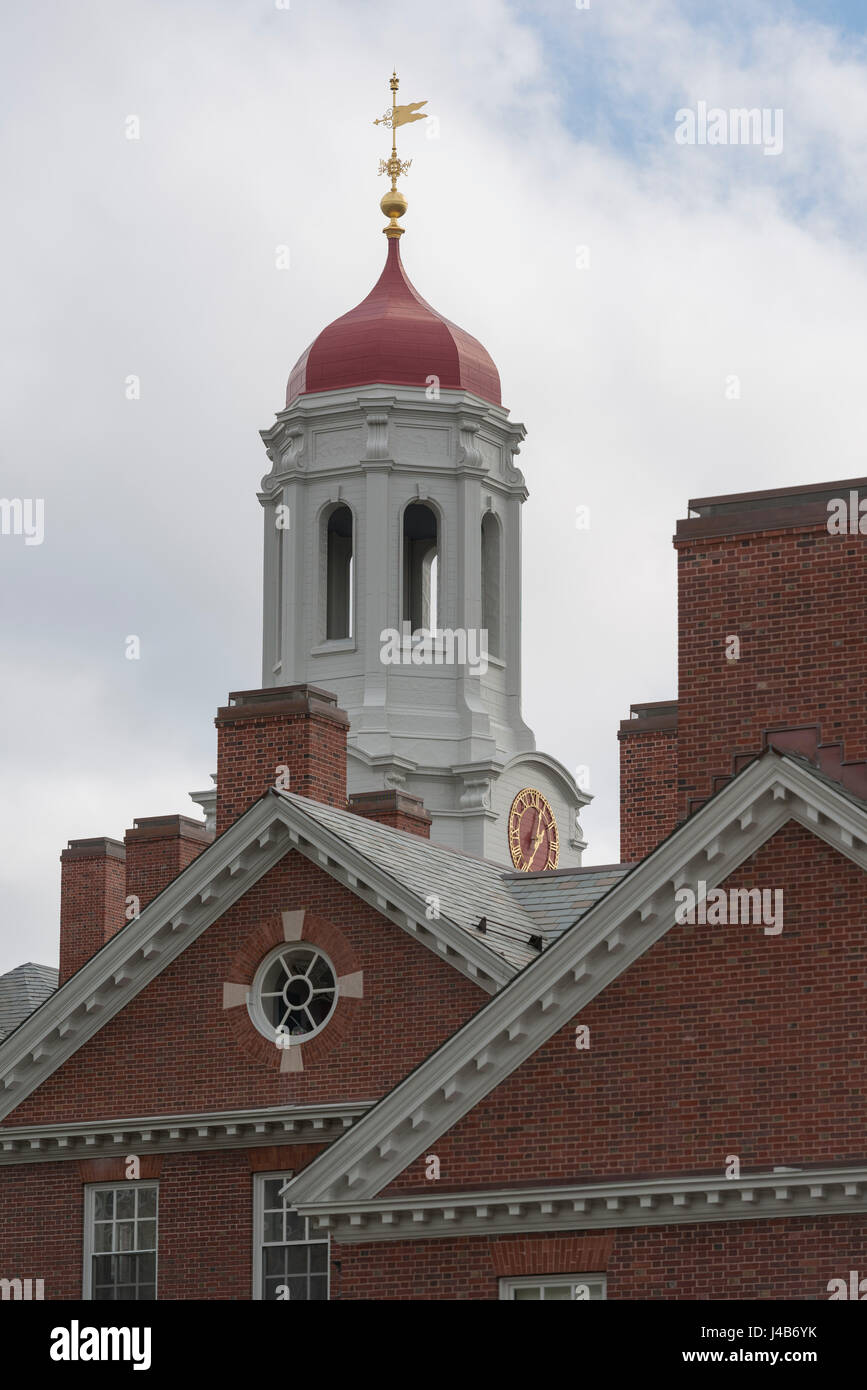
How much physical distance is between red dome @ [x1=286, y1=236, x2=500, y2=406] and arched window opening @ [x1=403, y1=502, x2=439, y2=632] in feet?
9.72

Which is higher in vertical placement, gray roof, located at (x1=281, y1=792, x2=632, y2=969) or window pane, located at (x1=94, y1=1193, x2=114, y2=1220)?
gray roof, located at (x1=281, y1=792, x2=632, y2=969)

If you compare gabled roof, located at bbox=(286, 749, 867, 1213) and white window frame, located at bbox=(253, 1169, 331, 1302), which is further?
white window frame, located at bbox=(253, 1169, 331, 1302)

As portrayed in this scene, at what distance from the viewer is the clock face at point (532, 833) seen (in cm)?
6256

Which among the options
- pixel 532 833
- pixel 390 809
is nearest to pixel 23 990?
pixel 390 809

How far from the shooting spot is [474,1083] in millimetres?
26781

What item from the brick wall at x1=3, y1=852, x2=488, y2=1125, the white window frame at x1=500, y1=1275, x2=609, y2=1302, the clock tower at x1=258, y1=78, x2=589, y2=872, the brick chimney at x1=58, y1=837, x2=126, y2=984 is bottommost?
the white window frame at x1=500, y1=1275, x2=609, y2=1302

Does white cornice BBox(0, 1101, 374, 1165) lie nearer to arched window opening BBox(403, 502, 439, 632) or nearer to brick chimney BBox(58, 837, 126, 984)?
brick chimney BBox(58, 837, 126, 984)

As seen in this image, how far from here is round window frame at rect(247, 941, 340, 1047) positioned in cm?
3147

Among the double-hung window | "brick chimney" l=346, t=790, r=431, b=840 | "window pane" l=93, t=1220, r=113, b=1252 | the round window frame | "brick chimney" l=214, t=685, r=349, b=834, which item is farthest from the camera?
"brick chimney" l=346, t=790, r=431, b=840

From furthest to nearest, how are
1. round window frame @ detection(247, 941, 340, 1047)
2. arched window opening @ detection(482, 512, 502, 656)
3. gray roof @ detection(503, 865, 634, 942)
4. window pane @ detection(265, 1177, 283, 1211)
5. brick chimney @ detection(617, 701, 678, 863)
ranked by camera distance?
arched window opening @ detection(482, 512, 502, 656) < brick chimney @ detection(617, 701, 678, 863) < gray roof @ detection(503, 865, 634, 942) < round window frame @ detection(247, 941, 340, 1047) < window pane @ detection(265, 1177, 283, 1211)

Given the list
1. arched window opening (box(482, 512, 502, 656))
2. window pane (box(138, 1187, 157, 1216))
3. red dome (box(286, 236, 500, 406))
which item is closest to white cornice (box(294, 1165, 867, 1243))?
window pane (box(138, 1187, 157, 1216))

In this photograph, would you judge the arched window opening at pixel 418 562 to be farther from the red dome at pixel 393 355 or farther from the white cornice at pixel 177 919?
the white cornice at pixel 177 919

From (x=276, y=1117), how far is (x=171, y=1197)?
1665mm

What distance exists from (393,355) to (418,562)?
5.30 meters
